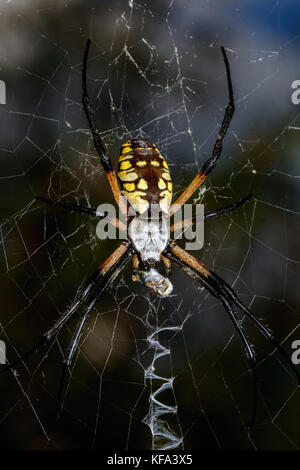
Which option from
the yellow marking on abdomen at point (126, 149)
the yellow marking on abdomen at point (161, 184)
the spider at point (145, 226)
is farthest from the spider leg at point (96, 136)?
the yellow marking on abdomen at point (161, 184)

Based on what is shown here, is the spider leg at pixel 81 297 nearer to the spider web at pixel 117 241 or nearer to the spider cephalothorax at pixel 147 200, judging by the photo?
the spider cephalothorax at pixel 147 200

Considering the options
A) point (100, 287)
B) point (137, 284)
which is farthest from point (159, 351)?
point (100, 287)

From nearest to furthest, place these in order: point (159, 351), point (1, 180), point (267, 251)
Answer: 1. point (159, 351)
2. point (1, 180)
3. point (267, 251)

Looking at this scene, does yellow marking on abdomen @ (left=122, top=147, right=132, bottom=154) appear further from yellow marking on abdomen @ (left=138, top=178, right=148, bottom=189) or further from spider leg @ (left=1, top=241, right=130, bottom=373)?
spider leg @ (left=1, top=241, right=130, bottom=373)

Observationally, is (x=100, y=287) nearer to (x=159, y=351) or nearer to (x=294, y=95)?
(x=159, y=351)

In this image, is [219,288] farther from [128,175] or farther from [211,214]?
[128,175]

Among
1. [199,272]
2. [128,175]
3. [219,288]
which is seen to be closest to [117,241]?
[199,272]
